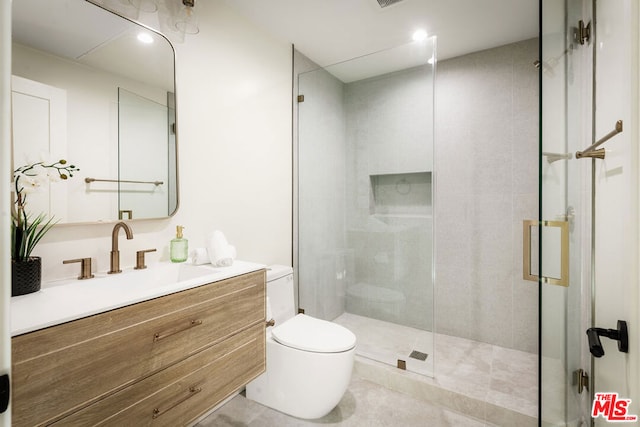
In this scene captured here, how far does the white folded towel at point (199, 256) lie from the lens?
151 cm

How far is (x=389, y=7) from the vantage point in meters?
1.95

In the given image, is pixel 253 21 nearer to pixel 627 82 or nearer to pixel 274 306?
pixel 274 306

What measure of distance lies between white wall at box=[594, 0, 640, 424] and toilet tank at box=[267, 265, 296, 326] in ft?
5.01

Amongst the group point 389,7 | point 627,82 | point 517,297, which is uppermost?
point 389,7

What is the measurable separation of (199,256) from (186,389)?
598 millimetres

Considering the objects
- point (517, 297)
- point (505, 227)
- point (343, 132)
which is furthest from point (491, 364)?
point (343, 132)

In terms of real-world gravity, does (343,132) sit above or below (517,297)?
above

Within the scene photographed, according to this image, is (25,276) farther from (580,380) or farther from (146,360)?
(580,380)

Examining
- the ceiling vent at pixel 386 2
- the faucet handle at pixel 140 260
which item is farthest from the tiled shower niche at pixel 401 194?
the faucet handle at pixel 140 260

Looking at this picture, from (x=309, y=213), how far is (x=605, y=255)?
6.12ft

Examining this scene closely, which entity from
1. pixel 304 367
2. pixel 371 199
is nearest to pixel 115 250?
pixel 304 367

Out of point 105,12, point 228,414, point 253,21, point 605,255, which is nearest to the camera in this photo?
point 605,255

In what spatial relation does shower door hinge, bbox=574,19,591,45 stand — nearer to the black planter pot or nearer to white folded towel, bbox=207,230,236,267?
white folded towel, bbox=207,230,236,267

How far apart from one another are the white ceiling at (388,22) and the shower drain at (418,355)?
2322 mm
